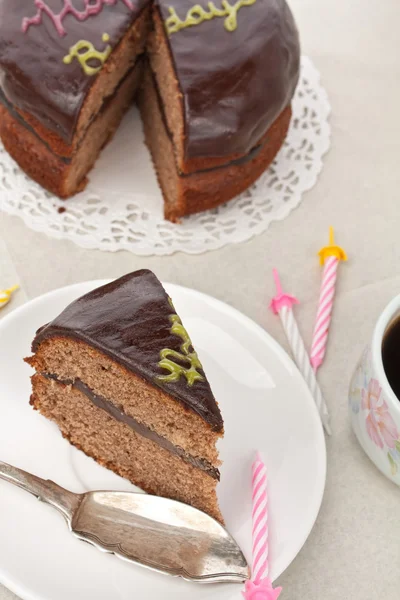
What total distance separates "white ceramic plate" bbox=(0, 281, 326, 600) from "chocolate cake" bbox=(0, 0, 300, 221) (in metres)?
0.51

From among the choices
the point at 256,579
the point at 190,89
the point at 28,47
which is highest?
the point at 28,47

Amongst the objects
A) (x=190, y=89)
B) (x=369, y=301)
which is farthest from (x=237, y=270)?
(x=190, y=89)

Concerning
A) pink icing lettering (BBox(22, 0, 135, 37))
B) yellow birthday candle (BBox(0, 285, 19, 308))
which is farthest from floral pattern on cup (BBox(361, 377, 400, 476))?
pink icing lettering (BBox(22, 0, 135, 37))

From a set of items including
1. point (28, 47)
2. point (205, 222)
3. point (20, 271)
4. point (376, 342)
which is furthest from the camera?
point (205, 222)

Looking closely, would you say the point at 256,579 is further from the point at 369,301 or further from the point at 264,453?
the point at 369,301

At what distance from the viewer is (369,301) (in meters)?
2.53

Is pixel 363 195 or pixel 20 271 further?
pixel 363 195

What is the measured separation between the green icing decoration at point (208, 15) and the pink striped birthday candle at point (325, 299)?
31.3 inches

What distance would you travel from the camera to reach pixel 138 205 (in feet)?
8.68

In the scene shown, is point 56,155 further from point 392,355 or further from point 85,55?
point 392,355

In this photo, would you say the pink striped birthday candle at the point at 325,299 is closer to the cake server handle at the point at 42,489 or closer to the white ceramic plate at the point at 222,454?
the white ceramic plate at the point at 222,454

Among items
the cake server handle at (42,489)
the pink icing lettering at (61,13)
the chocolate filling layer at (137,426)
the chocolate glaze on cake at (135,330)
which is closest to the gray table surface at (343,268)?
the cake server handle at (42,489)

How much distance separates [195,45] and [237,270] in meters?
0.74

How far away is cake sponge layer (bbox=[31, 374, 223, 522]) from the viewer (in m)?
2.00
